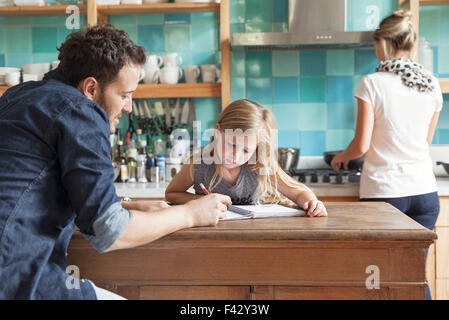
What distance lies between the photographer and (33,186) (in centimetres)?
108

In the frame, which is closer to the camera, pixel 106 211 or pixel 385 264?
pixel 106 211

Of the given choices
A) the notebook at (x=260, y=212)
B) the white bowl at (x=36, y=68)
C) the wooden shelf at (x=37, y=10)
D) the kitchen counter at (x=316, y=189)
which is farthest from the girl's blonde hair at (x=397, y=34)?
the white bowl at (x=36, y=68)

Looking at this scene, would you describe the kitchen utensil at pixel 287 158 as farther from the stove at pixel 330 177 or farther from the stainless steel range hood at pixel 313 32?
the stainless steel range hood at pixel 313 32

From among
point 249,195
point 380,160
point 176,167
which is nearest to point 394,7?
point 380,160

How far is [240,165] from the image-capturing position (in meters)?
2.09

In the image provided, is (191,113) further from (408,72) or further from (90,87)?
(90,87)

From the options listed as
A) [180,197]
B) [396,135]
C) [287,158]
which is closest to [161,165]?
[287,158]

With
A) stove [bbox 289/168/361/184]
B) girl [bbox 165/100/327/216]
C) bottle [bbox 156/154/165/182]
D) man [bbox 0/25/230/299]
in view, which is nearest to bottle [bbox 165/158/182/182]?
bottle [bbox 156/154/165/182]

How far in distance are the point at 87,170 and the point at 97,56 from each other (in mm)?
333

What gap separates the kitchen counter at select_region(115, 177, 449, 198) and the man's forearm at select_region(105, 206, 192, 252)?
1576 millimetres

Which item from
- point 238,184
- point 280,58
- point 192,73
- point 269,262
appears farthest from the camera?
point 280,58

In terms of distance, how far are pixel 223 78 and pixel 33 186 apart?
228cm

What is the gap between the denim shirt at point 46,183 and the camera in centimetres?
106
